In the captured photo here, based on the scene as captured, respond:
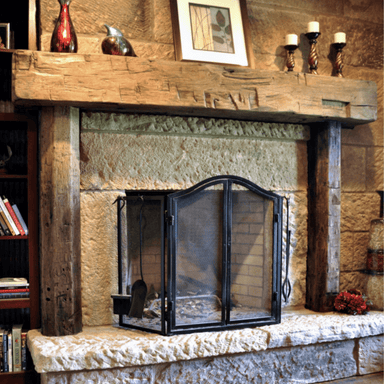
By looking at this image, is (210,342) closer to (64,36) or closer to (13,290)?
(13,290)

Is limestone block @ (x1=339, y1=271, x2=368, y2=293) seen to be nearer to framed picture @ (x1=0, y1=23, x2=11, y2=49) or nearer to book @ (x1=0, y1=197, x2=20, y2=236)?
book @ (x1=0, y1=197, x2=20, y2=236)

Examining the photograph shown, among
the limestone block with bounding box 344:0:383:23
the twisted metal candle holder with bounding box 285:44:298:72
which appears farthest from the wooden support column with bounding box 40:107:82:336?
the limestone block with bounding box 344:0:383:23

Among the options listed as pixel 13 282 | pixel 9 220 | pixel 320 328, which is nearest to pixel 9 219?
pixel 9 220

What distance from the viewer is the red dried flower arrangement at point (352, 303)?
254cm

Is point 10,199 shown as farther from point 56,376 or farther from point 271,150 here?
point 271,150

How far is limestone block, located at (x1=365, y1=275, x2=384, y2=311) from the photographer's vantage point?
265 cm

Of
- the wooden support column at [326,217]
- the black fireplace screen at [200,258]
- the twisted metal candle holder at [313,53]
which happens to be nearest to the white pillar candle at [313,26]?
the twisted metal candle holder at [313,53]

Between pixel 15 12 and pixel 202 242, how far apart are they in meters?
1.71

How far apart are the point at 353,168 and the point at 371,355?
1.21m

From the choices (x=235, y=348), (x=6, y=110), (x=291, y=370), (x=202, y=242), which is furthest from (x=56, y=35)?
(x=291, y=370)

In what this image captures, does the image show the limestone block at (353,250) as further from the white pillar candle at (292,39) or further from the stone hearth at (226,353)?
the white pillar candle at (292,39)

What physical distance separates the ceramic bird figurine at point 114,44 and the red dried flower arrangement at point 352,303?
6.34 feet

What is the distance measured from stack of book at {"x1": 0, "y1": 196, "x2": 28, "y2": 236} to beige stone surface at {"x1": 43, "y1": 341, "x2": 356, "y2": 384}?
0.75 metres

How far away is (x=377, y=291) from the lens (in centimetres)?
266
